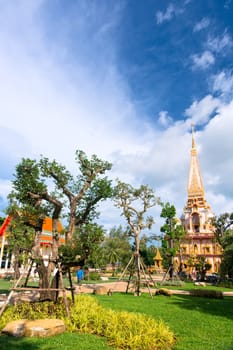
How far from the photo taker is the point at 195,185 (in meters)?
52.8

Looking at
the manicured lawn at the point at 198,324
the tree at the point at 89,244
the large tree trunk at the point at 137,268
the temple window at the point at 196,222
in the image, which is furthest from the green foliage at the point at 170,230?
the temple window at the point at 196,222

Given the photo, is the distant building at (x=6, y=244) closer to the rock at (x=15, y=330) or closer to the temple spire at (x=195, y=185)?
the rock at (x=15, y=330)

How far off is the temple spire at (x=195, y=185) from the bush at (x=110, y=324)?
4442 cm

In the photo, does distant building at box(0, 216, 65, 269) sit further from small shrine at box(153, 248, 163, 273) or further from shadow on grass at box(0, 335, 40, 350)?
shadow on grass at box(0, 335, 40, 350)

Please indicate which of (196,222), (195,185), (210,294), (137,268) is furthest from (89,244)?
(195,185)

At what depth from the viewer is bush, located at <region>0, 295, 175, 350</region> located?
6.12 metres

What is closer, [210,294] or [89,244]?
[89,244]

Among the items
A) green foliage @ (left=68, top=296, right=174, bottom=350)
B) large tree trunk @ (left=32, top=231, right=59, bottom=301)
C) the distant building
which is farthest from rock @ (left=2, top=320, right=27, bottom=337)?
the distant building

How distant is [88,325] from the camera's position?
24.8ft

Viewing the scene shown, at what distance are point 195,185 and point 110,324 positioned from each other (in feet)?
159

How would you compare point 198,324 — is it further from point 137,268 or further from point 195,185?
point 195,185

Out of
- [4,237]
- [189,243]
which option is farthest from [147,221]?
[189,243]

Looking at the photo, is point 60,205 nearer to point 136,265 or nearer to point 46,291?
point 46,291

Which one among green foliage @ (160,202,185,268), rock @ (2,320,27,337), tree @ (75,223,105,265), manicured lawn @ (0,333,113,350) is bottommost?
manicured lawn @ (0,333,113,350)
